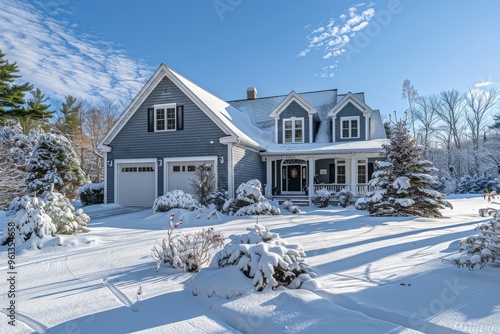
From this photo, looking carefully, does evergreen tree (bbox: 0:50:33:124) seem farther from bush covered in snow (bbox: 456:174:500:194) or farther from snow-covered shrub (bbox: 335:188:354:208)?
bush covered in snow (bbox: 456:174:500:194)

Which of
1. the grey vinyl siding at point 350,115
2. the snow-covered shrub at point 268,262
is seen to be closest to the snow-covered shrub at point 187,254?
the snow-covered shrub at point 268,262

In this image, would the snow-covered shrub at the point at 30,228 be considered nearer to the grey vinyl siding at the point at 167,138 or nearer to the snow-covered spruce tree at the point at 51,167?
the grey vinyl siding at the point at 167,138

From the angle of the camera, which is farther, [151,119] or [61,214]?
[151,119]

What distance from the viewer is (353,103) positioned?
17484mm

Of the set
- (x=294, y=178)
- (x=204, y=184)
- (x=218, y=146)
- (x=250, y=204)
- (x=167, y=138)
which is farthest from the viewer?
(x=294, y=178)

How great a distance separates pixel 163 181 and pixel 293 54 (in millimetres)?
8911

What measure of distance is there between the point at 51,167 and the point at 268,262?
17316mm

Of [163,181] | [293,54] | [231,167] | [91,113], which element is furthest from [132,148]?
[91,113]

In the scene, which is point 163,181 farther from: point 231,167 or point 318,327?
point 318,327

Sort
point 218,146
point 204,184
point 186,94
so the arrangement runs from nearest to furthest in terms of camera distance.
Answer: point 204,184 → point 218,146 → point 186,94

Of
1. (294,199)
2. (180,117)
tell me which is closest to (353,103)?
(294,199)

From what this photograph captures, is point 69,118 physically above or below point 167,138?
above

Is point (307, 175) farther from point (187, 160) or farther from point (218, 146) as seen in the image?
point (187, 160)

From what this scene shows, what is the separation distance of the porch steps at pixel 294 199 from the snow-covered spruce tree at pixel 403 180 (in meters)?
4.80
